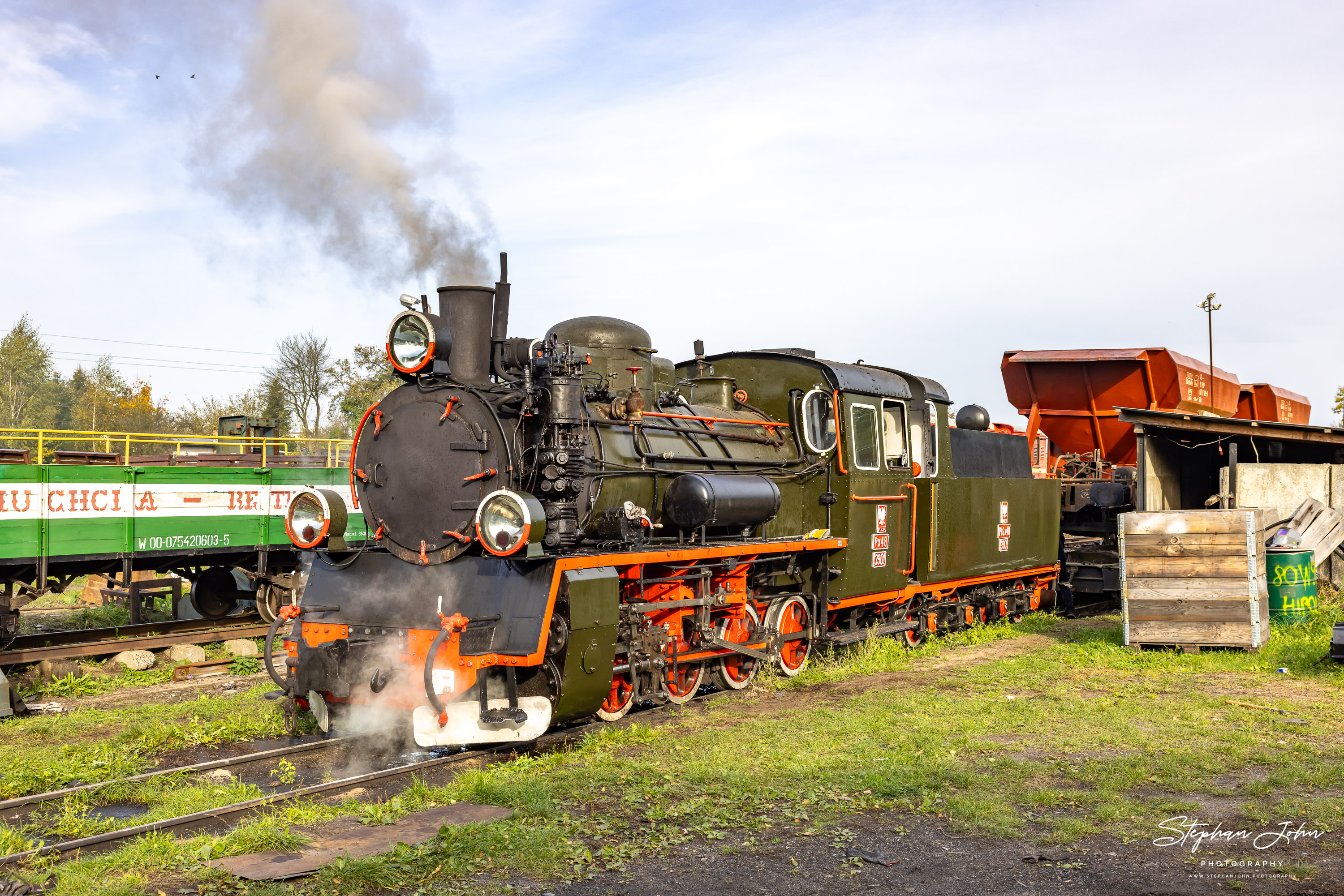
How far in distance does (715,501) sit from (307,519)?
2.94 m

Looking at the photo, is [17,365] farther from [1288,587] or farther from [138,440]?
[1288,587]

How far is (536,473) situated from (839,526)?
3800 mm

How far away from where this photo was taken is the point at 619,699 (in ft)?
24.9

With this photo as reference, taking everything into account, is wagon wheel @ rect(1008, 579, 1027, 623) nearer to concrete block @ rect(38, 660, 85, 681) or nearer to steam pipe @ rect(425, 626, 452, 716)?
steam pipe @ rect(425, 626, 452, 716)

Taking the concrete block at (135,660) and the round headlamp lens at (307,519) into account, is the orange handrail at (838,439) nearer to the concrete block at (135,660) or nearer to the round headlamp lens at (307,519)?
the round headlamp lens at (307,519)

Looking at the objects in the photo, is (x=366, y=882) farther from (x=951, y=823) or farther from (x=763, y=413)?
(x=763, y=413)

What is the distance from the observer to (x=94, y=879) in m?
4.38

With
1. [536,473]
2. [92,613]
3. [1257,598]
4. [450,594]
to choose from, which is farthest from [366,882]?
[92,613]

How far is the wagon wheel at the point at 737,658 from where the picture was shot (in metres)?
8.71

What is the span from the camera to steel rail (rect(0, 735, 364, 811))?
5664 mm

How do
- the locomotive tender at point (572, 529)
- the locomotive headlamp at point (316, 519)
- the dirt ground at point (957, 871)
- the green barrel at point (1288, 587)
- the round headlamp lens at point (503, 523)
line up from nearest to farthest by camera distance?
the dirt ground at point (957, 871)
the round headlamp lens at point (503, 523)
the locomotive tender at point (572, 529)
the locomotive headlamp at point (316, 519)
the green barrel at point (1288, 587)

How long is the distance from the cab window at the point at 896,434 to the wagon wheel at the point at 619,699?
14.3 feet

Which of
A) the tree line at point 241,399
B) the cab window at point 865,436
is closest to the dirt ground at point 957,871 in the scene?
the cab window at point 865,436

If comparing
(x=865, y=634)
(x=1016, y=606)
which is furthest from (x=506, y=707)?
(x=1016, y=606)
